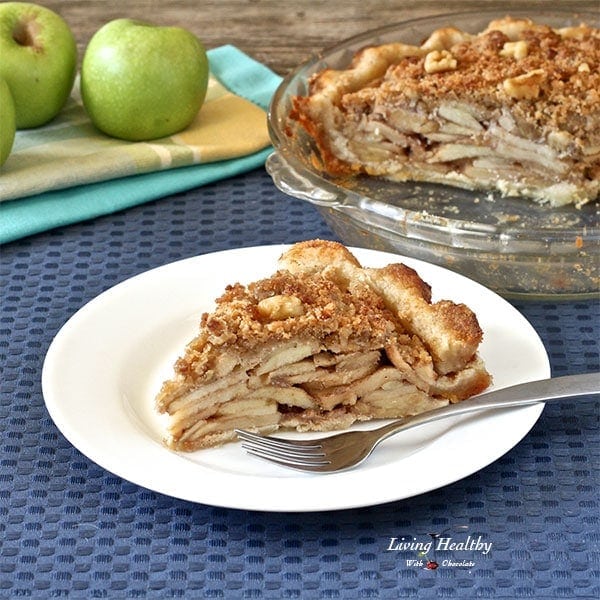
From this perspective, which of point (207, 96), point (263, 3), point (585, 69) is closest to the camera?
point (585, 69)

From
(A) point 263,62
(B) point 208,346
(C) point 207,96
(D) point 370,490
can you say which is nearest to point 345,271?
(B) point 208,346

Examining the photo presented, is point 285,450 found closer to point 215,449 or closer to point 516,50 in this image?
point 215,449

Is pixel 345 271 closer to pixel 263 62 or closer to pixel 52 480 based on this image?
pixel 52 480

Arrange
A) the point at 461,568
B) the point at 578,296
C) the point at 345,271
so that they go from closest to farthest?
the point at 461,568, the point at 345,271, the point at 578,296

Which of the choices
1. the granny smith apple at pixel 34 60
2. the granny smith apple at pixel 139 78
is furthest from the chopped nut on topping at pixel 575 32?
the granny smith apple at pixel 34 60

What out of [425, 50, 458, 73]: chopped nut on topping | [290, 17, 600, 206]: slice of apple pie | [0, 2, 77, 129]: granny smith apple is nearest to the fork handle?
[290, 17, 600, 206]: slice of apple pie

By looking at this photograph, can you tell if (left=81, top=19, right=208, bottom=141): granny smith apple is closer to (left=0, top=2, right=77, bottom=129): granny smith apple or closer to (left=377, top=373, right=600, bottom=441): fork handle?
(left=0, top=2, right=77, bottom=129): granny smith apple
